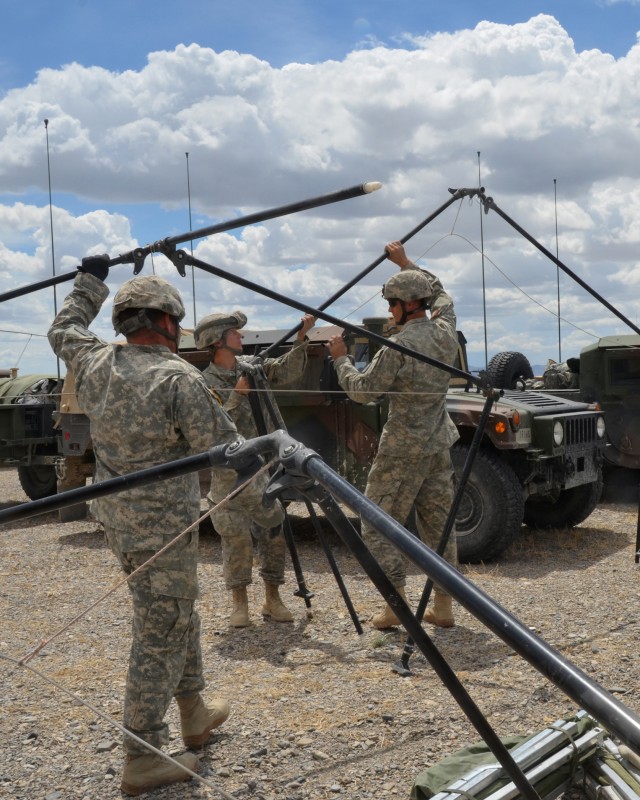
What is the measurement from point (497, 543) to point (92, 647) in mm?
3195

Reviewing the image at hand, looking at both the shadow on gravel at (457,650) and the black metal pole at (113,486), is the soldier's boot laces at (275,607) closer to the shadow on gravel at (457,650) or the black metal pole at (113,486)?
the shadow on gravel at (457,650)

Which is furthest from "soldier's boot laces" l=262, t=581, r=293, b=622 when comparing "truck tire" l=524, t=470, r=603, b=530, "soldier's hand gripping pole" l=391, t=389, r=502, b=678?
"truck tire" l=524, t=470, r=603, b=530

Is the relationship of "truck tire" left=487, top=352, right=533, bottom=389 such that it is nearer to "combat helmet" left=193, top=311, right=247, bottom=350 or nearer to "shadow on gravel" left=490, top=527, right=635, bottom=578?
"shadow on gravel" left=490, top=527, right=635, bottom=578

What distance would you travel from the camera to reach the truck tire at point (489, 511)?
283 inches

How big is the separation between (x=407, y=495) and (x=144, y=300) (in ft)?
7.84

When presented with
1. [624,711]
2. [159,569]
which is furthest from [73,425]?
[624,711]

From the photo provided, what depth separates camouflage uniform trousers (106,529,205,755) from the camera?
3.41m

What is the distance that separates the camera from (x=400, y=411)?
214 inches

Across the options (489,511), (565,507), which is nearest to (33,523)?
(489,511)

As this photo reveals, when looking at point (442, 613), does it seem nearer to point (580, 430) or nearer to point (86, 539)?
point (580, 430)

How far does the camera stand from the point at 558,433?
7609 mm

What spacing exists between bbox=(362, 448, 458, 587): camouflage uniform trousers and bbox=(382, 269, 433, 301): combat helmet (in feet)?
2.95

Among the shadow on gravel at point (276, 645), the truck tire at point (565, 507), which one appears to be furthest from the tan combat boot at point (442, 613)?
the truck tire at point (565, 507)

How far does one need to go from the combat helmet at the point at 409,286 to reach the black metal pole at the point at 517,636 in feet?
11.3
